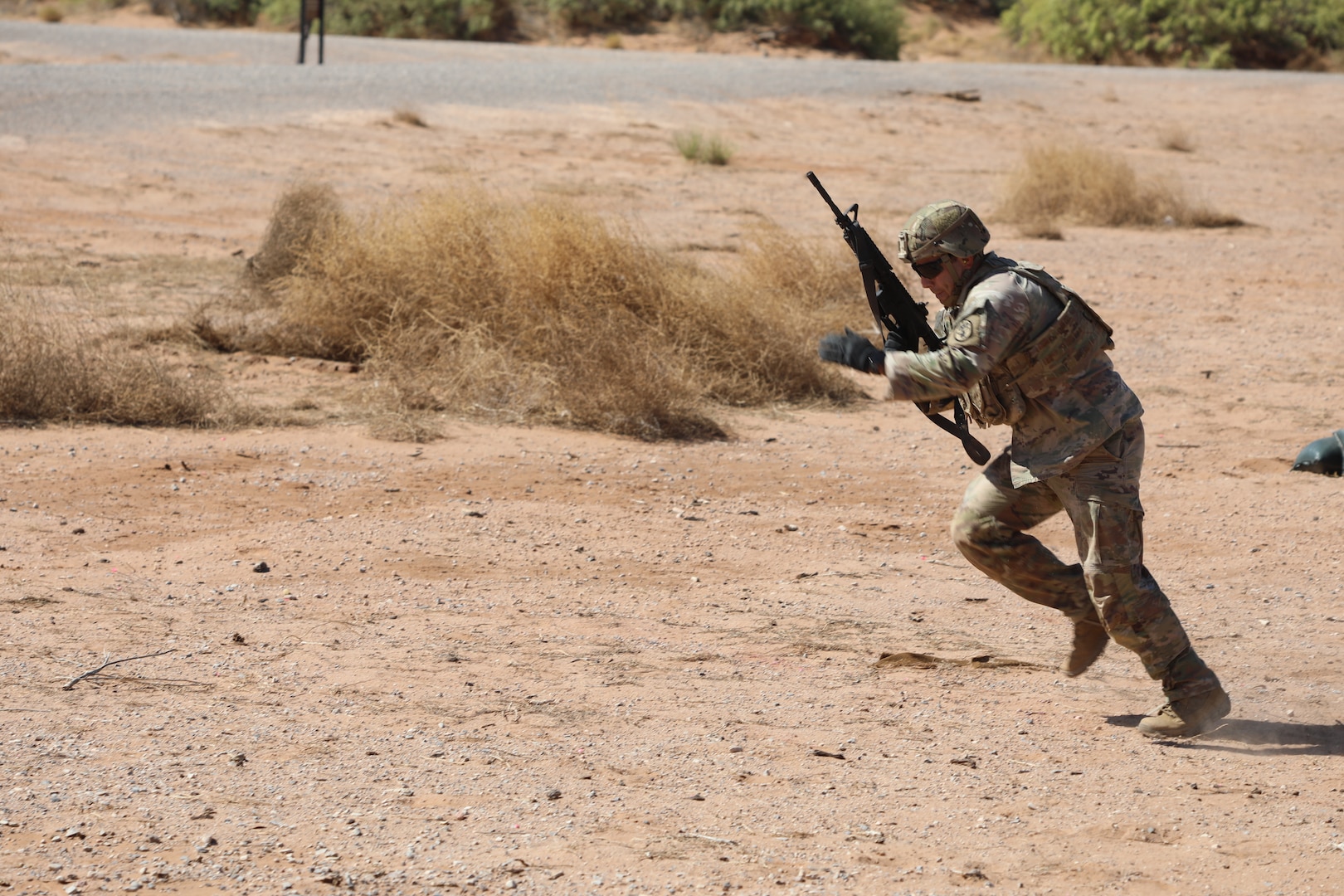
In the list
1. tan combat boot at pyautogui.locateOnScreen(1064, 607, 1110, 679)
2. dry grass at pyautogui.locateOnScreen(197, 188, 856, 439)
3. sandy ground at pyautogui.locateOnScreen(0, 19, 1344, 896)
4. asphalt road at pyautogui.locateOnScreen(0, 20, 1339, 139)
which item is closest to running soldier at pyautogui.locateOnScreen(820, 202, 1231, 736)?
tan combat boot at pyautogui.locateOnScreen(1064, 607, 1110, 679)

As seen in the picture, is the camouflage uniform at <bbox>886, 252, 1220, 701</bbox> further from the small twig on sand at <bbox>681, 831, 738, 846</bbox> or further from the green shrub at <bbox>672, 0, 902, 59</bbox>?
the green shrub at <bbox>672, 0, 902, 59</bbox>

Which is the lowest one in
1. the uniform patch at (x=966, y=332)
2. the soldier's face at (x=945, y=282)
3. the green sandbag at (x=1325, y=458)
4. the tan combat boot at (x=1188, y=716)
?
the tan combat boot at (x=1188, y=716)

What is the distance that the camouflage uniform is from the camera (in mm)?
3727

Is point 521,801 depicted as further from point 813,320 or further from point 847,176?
point 847,176

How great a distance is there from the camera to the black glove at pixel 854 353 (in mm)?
3867

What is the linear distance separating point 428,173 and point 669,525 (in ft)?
30.3

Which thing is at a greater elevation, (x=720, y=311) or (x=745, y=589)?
(x=720, y=311)

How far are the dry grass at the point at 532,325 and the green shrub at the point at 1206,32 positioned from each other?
23.9m

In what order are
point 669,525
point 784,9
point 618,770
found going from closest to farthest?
1. point 618,770
2. point 669,525
3. point 784,9

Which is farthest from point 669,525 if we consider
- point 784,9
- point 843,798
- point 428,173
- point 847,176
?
point 784,9

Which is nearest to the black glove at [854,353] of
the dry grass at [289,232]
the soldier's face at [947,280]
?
the soldier's face at [947,280]

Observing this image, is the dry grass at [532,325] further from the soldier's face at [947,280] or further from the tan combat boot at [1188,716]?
the tan combat boot at [1188,716]

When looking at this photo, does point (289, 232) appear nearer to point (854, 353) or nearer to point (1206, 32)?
point (854, 353)

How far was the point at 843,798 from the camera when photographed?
11.7 feet
